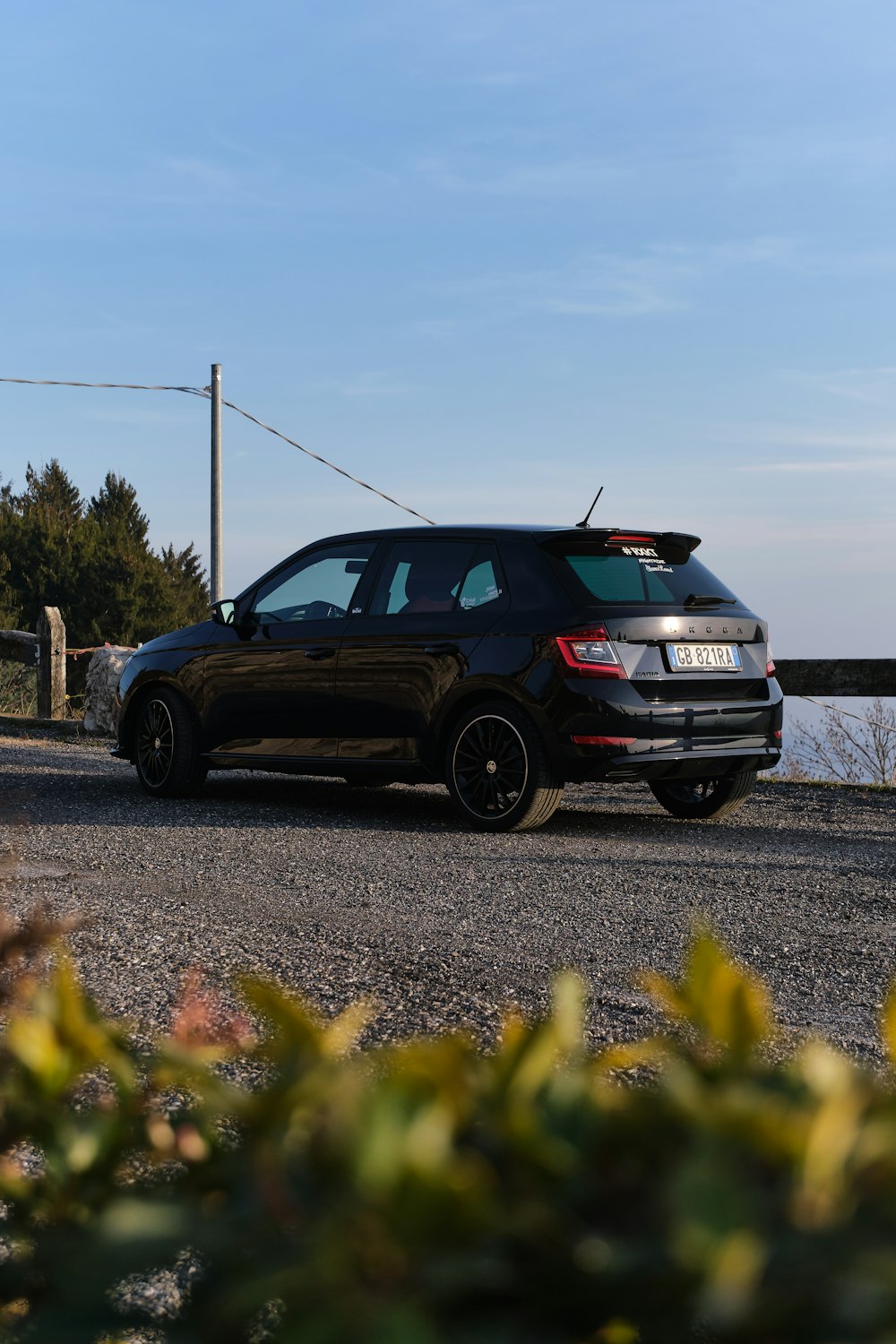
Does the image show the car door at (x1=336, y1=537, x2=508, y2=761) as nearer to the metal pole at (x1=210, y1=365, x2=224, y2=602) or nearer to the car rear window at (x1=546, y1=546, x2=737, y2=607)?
the car rear window at (x1=546, y1=546, x2=737, y2=607)

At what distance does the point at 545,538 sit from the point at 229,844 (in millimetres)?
2555

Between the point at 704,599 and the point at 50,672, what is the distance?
1036 centimetres

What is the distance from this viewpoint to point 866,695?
427 inches

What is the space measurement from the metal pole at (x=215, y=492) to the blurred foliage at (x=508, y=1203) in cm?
2285

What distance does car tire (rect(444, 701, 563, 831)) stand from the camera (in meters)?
8.00

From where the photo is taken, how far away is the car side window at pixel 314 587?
9289 mm

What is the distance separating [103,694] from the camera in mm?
15352

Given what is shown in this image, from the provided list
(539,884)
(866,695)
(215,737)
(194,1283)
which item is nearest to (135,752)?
(215,737)

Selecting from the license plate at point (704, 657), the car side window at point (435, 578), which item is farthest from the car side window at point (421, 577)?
the license plate at point (704, 657)

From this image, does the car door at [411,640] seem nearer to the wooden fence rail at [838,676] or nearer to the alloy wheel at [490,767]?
the alloy wheel at [490,767]

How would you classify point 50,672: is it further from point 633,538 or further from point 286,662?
point 633,538

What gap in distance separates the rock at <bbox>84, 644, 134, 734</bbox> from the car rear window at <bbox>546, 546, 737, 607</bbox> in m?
8.16

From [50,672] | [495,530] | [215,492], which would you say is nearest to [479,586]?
[495,530]

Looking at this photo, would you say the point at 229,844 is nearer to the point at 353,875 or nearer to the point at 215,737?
the point at 353,875
